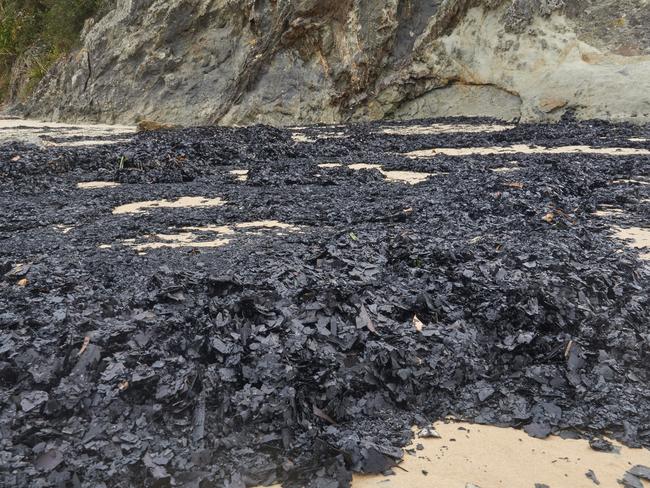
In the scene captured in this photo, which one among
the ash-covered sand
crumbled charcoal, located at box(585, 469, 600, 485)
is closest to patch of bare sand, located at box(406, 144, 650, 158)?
the ash-covered sand

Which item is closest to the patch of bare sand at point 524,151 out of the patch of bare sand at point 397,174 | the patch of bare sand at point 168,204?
the patch of bare sand at point 397,174

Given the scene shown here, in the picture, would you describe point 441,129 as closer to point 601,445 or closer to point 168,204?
point 168,204

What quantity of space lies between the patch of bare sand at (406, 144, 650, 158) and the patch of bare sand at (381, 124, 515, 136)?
2.57 m

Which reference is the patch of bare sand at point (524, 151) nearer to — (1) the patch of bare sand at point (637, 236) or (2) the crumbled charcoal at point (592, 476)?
(1) the patch of bare sand at point (637, 236)

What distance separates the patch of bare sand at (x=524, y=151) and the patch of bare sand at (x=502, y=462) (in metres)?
8.15

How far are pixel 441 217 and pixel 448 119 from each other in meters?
11.7

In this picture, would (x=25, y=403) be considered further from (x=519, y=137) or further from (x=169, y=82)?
(x=169, y=82)

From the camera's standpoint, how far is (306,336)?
11.8ft

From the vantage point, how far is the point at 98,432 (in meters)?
2.89

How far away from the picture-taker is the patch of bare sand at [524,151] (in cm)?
1065

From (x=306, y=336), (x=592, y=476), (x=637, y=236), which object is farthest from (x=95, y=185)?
(x=592, y=476)

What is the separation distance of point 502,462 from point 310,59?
18.3 m

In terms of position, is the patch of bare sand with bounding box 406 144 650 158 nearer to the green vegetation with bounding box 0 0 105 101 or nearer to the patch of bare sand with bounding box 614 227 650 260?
the patch of bare sand with bounding box 614 227 650 260

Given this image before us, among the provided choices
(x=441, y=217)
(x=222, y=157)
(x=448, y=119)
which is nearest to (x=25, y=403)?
(x=441, y=217)
